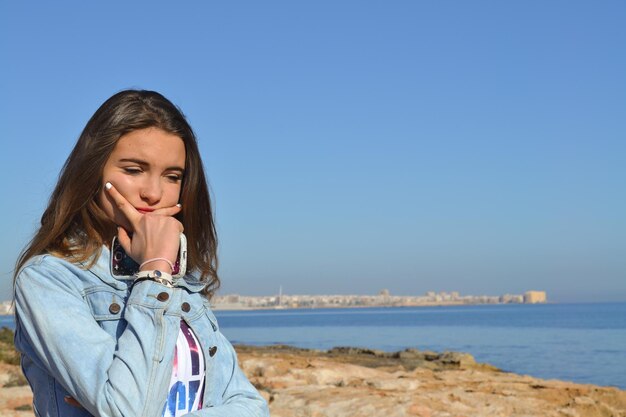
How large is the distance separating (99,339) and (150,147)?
0.59m

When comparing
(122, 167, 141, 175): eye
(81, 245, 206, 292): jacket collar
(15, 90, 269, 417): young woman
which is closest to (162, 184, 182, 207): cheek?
(15, 90, 269, 417): young woman

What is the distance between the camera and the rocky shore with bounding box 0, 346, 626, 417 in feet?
22.2

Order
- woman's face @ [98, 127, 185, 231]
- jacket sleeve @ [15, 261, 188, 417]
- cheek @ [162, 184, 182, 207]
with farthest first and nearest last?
cheek @ [162, 184, 182, 207] < woman's face @ [98, 127, 185, 231] < jacket sleeve @ [15, 261, 188, 417]

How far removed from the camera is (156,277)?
7.07 ft

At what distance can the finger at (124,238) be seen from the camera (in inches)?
88.6

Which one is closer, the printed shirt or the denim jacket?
the denim jacket

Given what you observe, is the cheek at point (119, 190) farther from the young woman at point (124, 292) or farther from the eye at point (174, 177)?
the eye at point (174, 177)

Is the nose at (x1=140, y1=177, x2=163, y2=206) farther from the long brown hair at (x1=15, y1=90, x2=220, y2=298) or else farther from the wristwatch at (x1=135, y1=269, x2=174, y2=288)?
the wristwatch at (x1=135, y1=269, x2=174, y2=288)

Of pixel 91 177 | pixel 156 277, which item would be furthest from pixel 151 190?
pixel 156 277

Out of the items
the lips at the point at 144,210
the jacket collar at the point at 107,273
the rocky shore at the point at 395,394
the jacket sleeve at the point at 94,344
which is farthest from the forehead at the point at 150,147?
the rocky shore at the point at 395,394

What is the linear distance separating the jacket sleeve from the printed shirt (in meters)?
0.16

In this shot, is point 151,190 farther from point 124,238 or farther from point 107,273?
point 107,273

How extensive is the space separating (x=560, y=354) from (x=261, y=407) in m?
30.4

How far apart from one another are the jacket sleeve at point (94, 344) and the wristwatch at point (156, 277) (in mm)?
18
